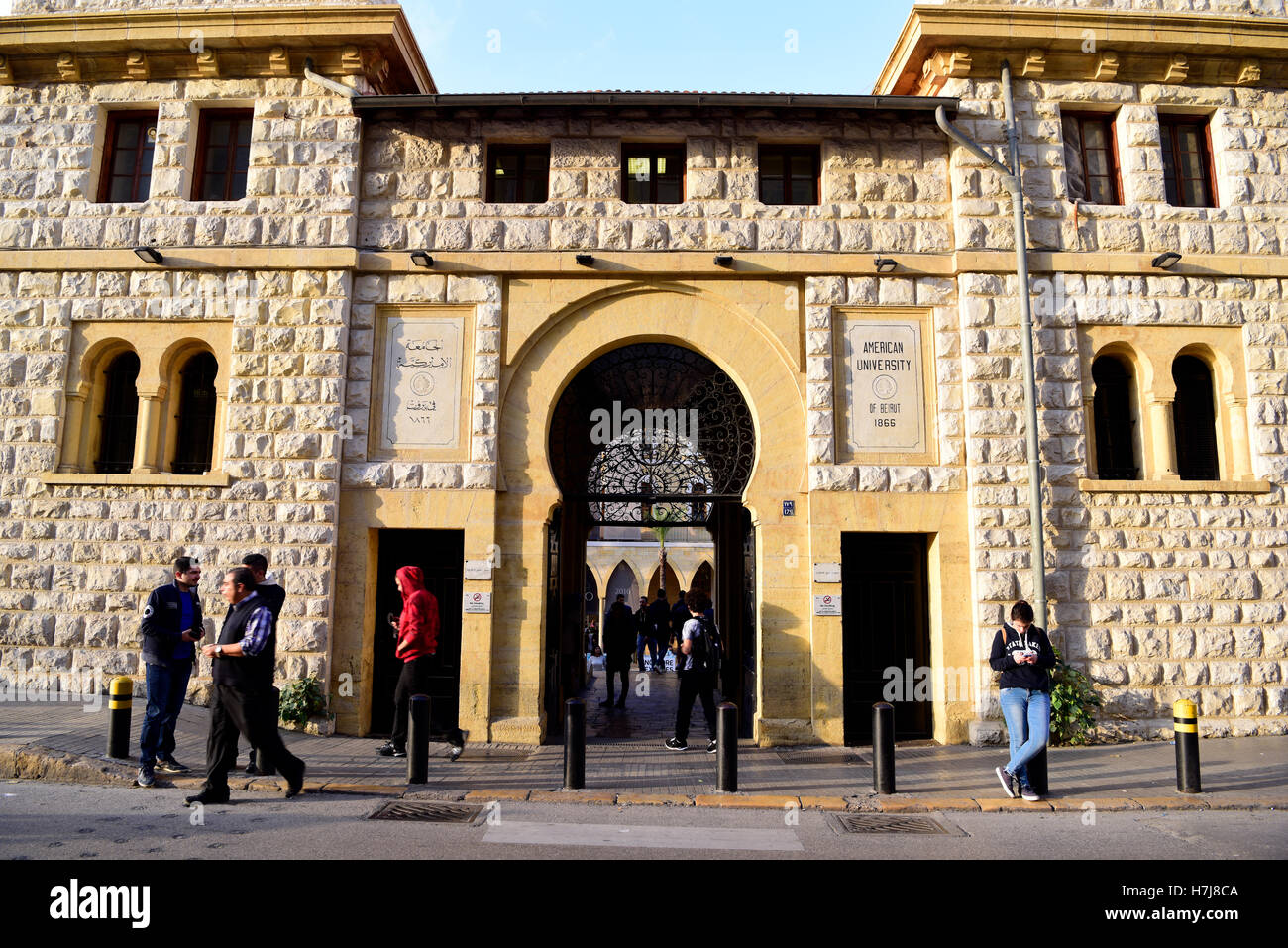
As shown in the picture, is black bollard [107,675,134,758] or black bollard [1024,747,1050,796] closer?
black bollard [1024,747,1050,796]

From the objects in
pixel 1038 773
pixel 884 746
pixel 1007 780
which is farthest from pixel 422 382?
pixel 1038 773

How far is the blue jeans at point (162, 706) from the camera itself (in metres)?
7.71

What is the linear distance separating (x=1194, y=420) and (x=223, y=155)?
14.2 m

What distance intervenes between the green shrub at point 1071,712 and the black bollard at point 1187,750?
2122 millimetres

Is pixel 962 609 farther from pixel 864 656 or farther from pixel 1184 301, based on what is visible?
pixel 1184 301

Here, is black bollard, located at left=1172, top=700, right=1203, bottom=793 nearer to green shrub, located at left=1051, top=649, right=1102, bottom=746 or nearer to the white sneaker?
the white sneaker

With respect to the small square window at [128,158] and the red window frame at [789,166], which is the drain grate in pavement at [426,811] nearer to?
the red window frame at [789,166]

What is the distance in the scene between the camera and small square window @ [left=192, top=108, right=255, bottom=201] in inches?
465

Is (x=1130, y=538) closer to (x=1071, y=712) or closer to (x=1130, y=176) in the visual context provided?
(x=1071, y=712)

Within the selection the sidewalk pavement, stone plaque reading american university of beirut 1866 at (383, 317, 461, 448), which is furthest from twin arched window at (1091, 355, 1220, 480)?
stone plaque reading american university of beirut 1866 at (383, 317, 461, 448)

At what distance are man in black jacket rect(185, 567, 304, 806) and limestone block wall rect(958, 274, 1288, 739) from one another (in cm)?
813

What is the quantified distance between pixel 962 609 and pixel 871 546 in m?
1.37

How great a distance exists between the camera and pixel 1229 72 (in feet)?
38.8

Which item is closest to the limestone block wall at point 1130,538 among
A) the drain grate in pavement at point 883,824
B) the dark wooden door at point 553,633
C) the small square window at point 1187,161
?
the small square window at point 1187,161
